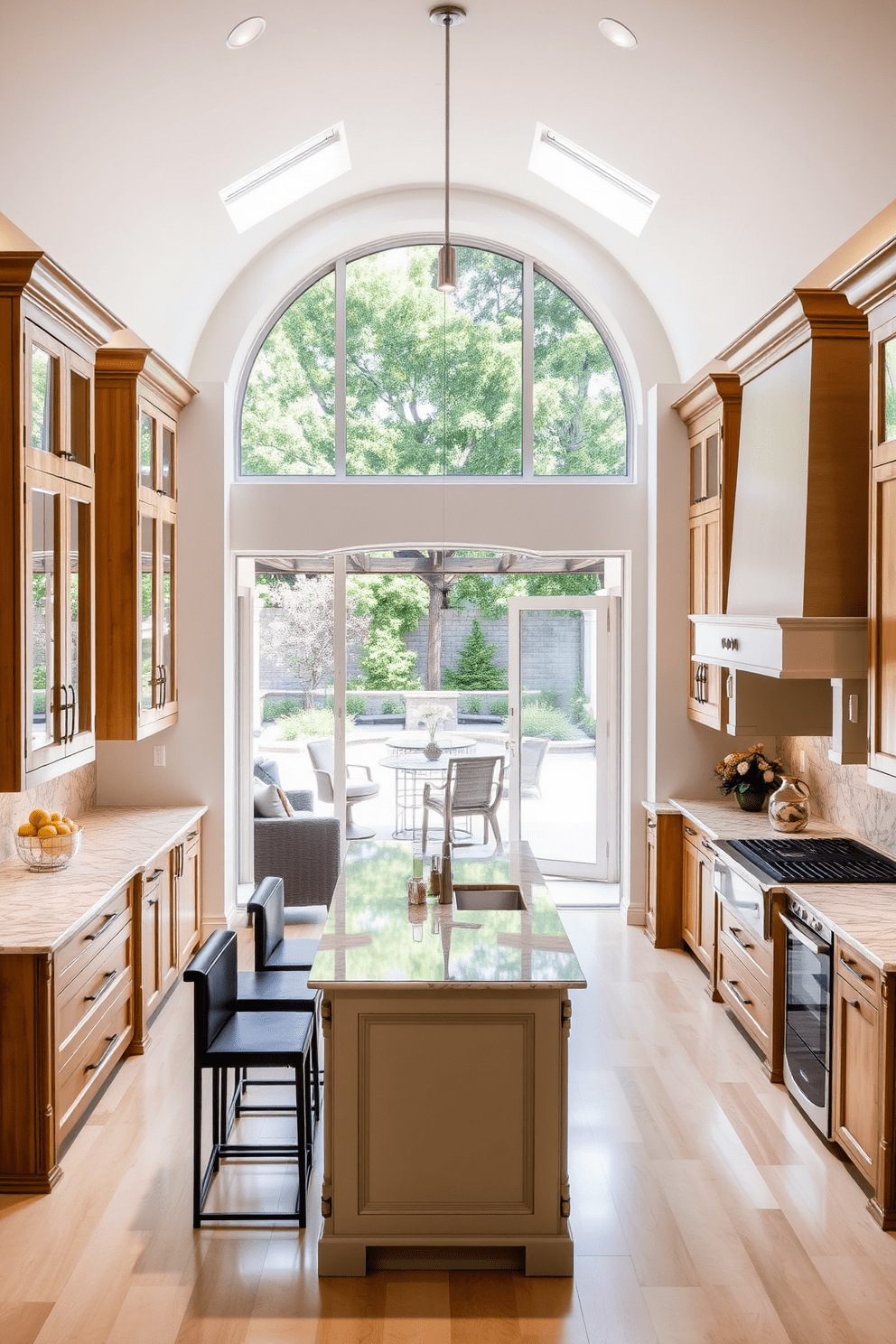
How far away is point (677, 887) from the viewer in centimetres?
673

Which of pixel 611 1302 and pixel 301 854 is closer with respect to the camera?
pixel 611 1302

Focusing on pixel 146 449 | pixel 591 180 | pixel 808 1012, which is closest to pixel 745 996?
pixel 808 1012

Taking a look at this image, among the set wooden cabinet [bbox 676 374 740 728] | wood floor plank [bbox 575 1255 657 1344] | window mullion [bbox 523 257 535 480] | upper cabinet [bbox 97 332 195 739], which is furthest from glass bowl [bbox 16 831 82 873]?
window mullion [bbox 523 257 535 480]

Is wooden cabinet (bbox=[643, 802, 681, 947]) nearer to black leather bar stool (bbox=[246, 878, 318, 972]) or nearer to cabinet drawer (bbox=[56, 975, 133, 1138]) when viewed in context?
black leather bar stool (bbox=[246, 878, 318, 972])

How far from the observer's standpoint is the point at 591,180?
6.49 m

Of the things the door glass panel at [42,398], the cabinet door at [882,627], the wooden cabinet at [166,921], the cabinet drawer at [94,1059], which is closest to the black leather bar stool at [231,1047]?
the cabinet drawer at [94,1059]

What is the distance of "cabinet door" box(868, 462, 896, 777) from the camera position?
3.95 m

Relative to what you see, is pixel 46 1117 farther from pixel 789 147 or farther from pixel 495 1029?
pixel 789 147

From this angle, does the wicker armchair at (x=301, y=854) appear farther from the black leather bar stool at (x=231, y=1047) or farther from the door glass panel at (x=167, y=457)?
the black leather bar stool at (x=231, y=1047)

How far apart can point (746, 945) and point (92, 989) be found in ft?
9.36

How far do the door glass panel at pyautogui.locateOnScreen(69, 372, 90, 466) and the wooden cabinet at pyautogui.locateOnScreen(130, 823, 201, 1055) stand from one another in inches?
75.7

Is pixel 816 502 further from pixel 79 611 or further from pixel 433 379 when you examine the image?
pixel 433 379

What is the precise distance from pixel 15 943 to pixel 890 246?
3.70m

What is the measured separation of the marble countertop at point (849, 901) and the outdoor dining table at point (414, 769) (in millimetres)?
2175
